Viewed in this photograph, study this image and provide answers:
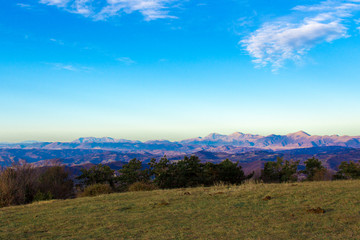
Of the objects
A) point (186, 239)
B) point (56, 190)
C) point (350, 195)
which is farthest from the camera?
point (56, 190)

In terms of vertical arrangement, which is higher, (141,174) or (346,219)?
(346,219)

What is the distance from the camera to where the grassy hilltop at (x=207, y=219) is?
30.4ft

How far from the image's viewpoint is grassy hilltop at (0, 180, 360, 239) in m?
9.27

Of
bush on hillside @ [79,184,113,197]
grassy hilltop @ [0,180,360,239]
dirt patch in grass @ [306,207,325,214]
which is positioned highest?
dirt patch in grass @ [306,207,325,214]

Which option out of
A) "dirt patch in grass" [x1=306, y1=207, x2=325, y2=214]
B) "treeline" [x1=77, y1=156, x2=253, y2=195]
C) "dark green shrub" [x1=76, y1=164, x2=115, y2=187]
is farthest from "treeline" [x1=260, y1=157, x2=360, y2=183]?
"dirt patch in grass" [x1=306, y1=207, x2=325, y2=214]

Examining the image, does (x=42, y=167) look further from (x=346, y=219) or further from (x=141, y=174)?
(x=346, y=219)

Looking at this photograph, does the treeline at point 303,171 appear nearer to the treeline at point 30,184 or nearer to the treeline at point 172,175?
the treeline at point 172,175

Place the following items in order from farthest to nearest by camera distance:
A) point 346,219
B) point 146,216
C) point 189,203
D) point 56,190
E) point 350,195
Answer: point 56,190 < point 189,203 < point 350,195 < point 146,216 < point 346,219

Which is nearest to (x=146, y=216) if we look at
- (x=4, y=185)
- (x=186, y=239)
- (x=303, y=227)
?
(x=186, y=239)

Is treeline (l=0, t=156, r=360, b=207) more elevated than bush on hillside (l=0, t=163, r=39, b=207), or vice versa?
bush on hillside (l=0, t=163, r=39, b=207)

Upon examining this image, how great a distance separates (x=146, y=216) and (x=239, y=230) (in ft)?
16.7

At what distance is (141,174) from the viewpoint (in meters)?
45.4

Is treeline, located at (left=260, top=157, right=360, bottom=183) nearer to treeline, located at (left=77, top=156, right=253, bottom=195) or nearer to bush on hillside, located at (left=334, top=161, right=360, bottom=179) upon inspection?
bush on hillside, located at (left=334, top=161, right=360, bottom=179)

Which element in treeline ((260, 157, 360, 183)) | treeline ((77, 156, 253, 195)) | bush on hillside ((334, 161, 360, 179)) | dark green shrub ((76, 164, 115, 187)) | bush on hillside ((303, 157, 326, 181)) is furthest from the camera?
bush on hillside ((303, 157, 326, 181))
